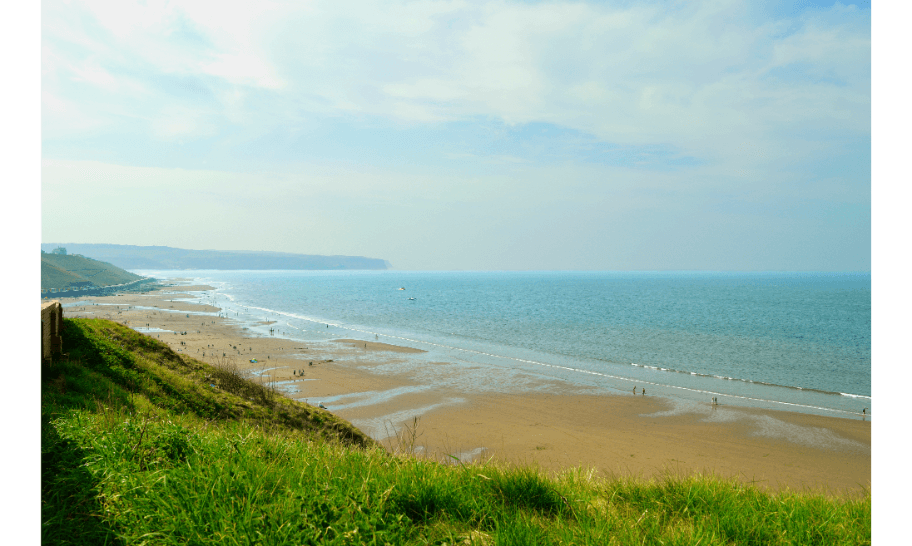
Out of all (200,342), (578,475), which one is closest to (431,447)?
(578,475)

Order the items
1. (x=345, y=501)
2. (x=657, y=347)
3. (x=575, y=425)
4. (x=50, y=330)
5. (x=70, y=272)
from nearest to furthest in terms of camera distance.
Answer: (x=345, y=501) < (x=50, y=330) < (x=575, y=425) < (x=657, y=347) < (x=70, y=272)

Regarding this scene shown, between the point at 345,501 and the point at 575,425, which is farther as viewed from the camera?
the point at 575,425

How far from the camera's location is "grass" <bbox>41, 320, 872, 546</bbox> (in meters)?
3.24

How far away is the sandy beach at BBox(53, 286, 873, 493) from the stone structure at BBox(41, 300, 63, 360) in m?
9.51

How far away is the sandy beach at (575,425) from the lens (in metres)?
15.8

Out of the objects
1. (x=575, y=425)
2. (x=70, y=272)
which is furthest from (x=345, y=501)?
(x=70, y=272)

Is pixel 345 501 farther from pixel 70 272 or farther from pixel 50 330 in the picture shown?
pixel 70 272

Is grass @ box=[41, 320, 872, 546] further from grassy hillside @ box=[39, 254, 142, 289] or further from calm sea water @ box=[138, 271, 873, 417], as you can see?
grassy hillside @ box=[39, 254, 142, 289]

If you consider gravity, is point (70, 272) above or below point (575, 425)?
above

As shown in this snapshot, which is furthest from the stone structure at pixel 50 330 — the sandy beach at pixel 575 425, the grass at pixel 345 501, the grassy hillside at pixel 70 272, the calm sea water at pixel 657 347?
the grassy hillside at pixel 70 272

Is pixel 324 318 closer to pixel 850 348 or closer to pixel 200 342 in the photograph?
pixel 200 342

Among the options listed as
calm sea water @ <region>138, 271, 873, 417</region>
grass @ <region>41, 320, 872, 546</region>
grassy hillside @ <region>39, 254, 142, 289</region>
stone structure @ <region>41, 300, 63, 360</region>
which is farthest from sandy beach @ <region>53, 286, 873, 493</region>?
grassy hillside @ <region>39, 254, 142, 289</region>

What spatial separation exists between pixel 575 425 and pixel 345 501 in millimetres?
18031

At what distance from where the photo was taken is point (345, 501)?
3.52 metres
